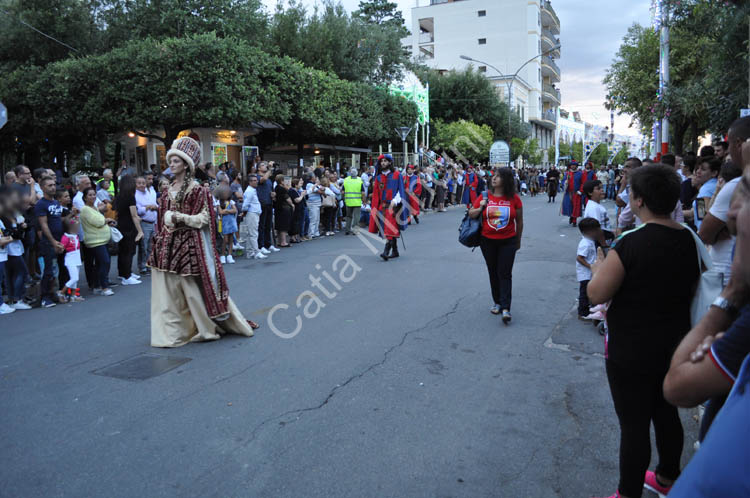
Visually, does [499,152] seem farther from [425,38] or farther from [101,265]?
[425,38]

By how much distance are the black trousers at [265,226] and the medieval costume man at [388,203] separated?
110 inches

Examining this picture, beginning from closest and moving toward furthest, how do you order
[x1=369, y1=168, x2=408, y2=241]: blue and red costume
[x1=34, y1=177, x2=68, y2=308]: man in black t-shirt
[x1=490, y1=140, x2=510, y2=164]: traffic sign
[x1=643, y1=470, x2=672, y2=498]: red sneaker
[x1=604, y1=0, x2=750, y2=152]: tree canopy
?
[x1=643, y1=470, x2=672, y2=498]: red sneaker
[x1=34, y1=177, x2=68, y2=308]: man in black t-shirt
[x1=369, y1=168, x2=408, y2=241]: blue and red costume
[x1=604, y1=0, x2=750, y2=152]: tree canopy
[x1=490, y1=140, x2=510, y2=164]: traffic sign

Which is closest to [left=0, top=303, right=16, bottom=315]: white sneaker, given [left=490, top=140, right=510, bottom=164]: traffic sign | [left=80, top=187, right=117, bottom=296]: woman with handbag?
[left=80, top=187, right=117, bottom=296]: woman with handbag

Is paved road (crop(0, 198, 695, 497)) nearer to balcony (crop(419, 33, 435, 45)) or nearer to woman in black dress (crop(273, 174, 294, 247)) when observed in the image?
woman in black dress (crop(273, 174, 294, 247))

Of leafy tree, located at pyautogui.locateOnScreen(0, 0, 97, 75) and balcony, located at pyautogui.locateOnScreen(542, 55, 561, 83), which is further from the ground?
balcony, located at pyautogui.locateOnScreen(542, 55, 561, 83)

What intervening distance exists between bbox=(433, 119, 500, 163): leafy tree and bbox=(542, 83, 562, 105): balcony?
34.1 m

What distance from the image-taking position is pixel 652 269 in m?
2.77

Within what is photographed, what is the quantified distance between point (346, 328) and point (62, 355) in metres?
2.74

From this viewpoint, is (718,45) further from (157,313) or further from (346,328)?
(157,313)

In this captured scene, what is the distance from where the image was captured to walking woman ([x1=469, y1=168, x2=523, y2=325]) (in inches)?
261

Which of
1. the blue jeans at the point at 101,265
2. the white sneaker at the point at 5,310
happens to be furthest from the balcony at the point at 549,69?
the white sneaker at the point at 5,310

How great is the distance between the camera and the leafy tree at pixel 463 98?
47.4 meters

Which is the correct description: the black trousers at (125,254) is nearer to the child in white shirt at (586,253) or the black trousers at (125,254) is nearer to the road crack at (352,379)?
the road crack at (352,379)

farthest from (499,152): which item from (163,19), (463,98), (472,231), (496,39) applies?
(472,231)
